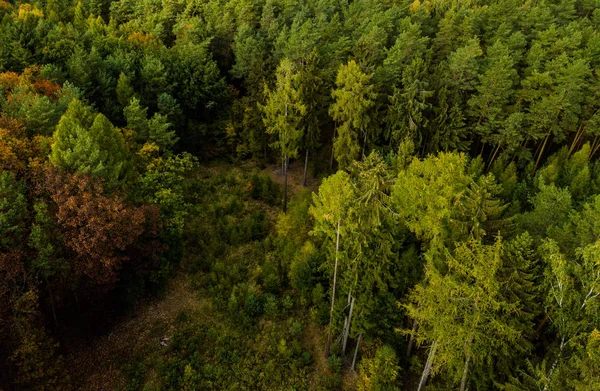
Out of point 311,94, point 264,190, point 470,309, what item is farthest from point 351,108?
point 470,309

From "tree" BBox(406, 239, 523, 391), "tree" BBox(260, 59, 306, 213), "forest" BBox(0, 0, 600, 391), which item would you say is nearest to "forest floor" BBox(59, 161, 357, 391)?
"forest" BBox(0, 0, 600, 391)

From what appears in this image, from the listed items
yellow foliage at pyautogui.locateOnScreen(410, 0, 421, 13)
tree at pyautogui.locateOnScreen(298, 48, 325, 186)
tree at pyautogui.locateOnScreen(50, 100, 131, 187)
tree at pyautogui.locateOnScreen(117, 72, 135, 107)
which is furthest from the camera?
yellow foliage at pyautogui.locateOnScreen(410, 0, 421, 13)

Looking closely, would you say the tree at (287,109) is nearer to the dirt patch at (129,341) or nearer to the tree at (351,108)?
the tree at (351,108)

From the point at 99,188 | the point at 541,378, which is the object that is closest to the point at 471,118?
the point at 541,378

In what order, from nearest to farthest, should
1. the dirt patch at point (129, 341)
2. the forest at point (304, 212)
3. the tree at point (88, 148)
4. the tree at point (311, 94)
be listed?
the forest at point (304, 212)
the dirt patch at point (129, 341)
the tree at point (88, 148)
the tree at point (311, 94)

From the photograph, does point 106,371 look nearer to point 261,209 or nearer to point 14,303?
point 14,303

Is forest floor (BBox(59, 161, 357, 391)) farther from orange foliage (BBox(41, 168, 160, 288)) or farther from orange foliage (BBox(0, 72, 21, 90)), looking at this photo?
orange foliage (BBox(0, 72, 21, 90))

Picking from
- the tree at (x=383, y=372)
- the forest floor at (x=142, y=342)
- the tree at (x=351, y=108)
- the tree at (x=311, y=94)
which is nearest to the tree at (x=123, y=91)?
the tree at (x=311, y=94)
